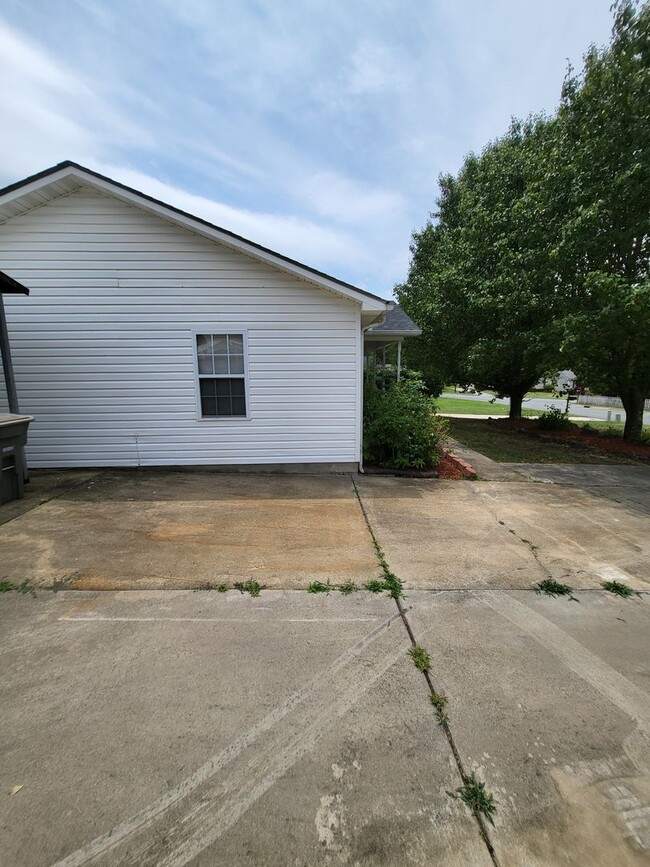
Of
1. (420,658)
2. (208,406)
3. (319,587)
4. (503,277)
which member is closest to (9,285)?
(208,406)

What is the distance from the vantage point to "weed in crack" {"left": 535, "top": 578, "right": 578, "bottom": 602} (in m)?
3.32

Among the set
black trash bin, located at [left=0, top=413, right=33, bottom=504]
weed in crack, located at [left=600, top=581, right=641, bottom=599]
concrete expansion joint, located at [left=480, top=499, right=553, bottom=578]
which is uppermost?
black trash bin, located at [left=0, top=413, right=33, bottom=504]

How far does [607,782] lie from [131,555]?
382 cm

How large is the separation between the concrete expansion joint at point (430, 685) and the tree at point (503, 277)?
28.3 feet

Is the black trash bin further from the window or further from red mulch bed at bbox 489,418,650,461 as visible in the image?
red mulch bed at bbox 489,418,650,461

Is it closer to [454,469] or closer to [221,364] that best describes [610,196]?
[454,469]

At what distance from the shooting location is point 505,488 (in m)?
6.48

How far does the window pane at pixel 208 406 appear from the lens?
22.8 feet

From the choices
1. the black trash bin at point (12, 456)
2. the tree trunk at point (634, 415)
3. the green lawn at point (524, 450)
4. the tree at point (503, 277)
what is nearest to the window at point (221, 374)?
the black trash bin at point (12, 456)

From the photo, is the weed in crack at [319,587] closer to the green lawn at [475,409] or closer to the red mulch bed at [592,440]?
the red mulch bed at [592,440]

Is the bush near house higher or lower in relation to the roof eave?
lower

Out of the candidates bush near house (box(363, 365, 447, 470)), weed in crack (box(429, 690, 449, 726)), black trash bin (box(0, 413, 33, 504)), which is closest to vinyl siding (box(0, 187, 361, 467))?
bush near house (box(363, 365, 447, 470))

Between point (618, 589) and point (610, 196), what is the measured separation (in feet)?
30.4

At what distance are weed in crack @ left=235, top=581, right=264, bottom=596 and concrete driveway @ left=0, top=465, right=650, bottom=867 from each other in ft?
0.29
